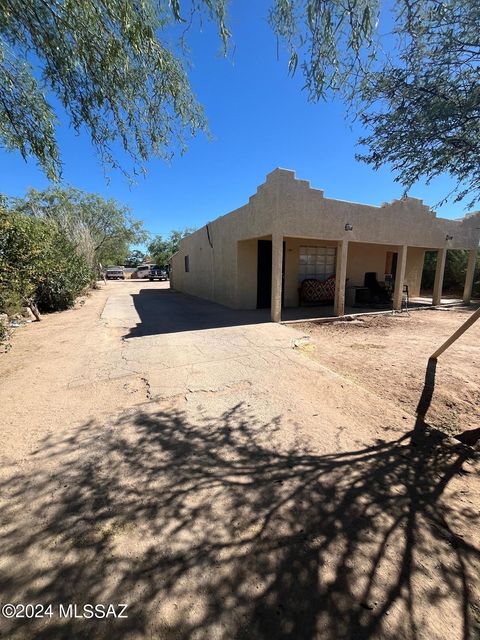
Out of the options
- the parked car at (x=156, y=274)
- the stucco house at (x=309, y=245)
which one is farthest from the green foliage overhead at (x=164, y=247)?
the stucco house at (x=309, y=245)

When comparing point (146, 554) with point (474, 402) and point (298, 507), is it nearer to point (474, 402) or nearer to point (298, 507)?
point (298, 507)

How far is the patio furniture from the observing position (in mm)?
11789

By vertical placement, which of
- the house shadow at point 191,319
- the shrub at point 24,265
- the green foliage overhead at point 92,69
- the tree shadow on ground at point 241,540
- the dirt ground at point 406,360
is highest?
the green foliage overhead at point 92,69

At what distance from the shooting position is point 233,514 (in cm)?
208

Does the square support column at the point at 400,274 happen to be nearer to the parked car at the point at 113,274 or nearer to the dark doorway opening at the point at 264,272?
the dark doorway opening at the point at 264,272

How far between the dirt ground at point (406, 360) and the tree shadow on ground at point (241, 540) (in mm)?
1059

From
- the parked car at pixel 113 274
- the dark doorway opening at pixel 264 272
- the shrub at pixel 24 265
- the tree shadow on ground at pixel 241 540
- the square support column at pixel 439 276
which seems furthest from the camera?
the parked car at pixel 113 274

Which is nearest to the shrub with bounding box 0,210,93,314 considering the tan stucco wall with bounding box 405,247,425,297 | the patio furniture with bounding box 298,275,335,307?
the patio furniture with bounding box 298,275,335,307

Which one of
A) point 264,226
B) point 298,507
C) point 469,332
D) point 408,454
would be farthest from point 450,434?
point 264,226

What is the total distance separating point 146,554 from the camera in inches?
70.1

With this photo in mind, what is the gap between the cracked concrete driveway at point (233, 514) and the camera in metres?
1.49

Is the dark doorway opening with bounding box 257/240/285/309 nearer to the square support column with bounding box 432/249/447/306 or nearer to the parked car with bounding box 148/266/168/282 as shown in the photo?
the square support column with bounding box 432/249/447/306

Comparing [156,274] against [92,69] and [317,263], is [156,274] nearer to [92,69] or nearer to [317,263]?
[317,263]

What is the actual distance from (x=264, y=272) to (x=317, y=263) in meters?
2.58
